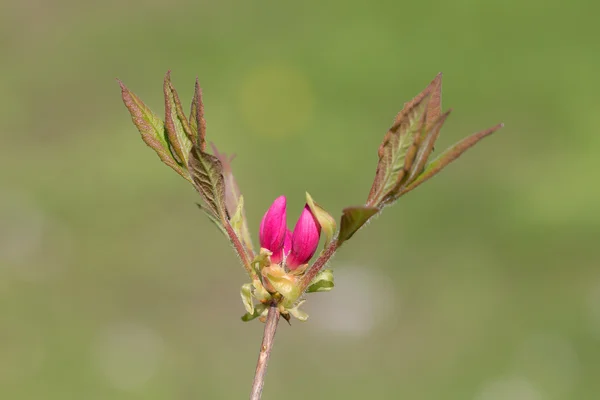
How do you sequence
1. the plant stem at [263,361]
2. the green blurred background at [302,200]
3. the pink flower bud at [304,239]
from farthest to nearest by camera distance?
1. the green blurred background at [302,200]
2. the pink flower bud at [304,239]
3. the plant stem at [263,361]

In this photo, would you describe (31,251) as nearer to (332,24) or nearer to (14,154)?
(14,154)

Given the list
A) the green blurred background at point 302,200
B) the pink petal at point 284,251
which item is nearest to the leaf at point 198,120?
the pink petal at point 284,251

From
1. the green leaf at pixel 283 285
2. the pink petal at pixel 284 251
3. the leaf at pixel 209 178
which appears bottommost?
the green leaf at pixel 283 285

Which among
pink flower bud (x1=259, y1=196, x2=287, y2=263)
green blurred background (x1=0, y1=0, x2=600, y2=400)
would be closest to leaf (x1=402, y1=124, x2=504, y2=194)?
pink flower bud (x1=259, y1=196, x2=287, y2=263)

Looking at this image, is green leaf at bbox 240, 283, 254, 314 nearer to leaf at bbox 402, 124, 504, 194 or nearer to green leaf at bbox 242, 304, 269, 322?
green leaf at bbox 242, 304, 269, 322

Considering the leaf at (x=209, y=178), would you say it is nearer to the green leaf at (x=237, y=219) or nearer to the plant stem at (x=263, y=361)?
the green leaf at (x=237, y=219)

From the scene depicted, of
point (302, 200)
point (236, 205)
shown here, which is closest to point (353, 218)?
point (236, 205)

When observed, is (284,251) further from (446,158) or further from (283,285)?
(446,158)
